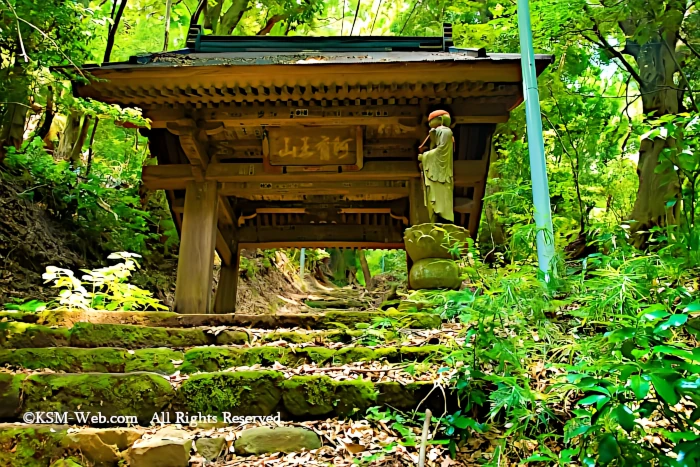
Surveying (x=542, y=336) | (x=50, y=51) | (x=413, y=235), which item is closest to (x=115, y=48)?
(x=50, y=51)

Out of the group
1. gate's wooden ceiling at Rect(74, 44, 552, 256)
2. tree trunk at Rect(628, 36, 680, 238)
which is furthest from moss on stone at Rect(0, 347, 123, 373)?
tree trunk at Rect(628, 36, 680, 238)

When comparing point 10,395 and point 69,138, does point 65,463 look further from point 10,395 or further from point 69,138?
point 69,138

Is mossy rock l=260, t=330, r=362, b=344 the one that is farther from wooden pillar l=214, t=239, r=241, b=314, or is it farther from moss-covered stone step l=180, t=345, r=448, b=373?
wooden pillar l=214, t=239, r=241, b=314

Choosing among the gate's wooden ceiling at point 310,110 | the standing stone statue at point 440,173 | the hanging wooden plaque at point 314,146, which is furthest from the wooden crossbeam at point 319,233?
the standing stone statue at point 440,173

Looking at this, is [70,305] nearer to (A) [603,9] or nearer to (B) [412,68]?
(B) [412,68]

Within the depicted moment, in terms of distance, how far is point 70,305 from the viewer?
435 cm

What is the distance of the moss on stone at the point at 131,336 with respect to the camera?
11.0 ft

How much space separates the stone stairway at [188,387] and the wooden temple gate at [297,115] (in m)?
2.54

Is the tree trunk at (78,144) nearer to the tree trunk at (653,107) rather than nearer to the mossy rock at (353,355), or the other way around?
the mossy rock at (353,355)

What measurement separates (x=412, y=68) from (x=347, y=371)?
3.55 m

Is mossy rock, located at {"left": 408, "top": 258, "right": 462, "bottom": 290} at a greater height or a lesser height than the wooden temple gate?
lesser

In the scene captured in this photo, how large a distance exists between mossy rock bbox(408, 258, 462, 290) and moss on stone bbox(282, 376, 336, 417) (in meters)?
1.99

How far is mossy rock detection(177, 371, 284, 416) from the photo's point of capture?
8.48 feet

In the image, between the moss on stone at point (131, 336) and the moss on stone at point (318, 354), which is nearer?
the moss on stone at point (318, 354)
